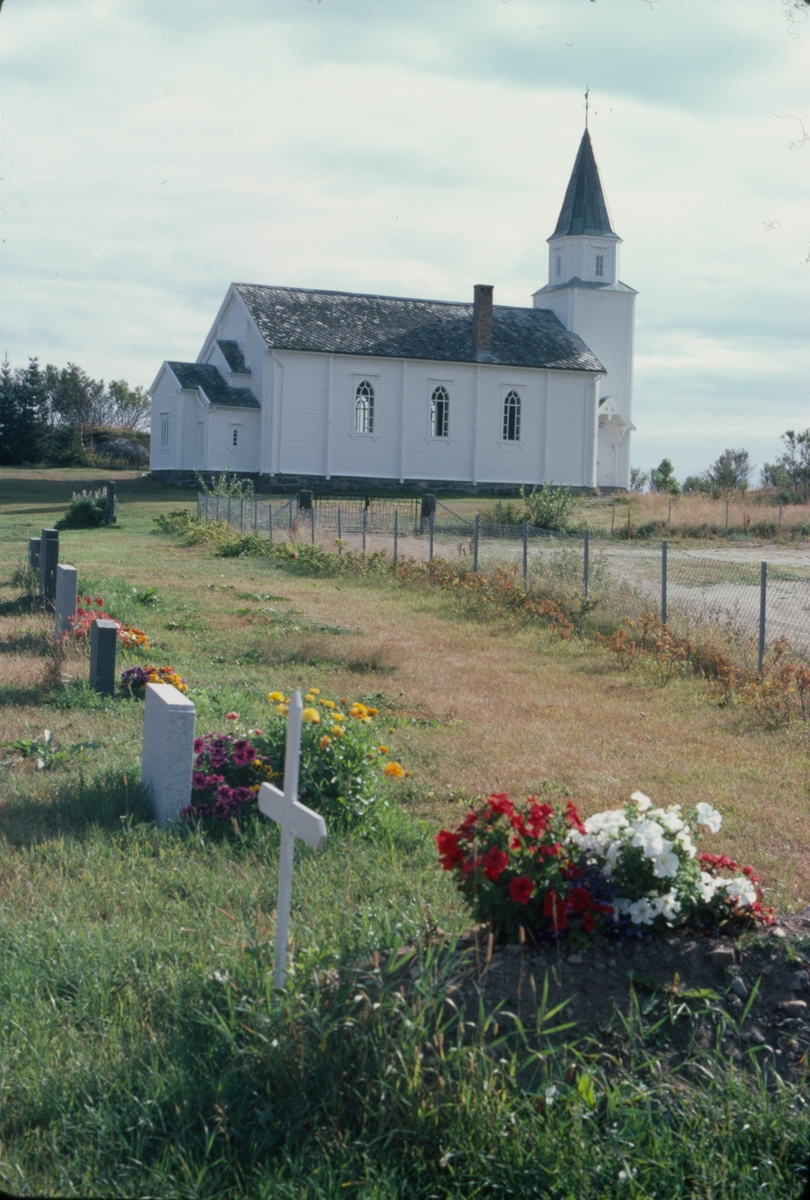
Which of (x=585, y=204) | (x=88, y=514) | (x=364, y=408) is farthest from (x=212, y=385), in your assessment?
(x=585, y=204)

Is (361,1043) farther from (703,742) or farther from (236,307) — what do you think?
(236,307)

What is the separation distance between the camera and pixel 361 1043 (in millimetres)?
3148

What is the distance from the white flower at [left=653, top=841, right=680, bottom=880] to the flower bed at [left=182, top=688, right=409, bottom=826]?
1.99 metres

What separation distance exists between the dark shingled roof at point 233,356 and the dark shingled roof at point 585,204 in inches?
621

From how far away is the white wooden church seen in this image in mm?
45031

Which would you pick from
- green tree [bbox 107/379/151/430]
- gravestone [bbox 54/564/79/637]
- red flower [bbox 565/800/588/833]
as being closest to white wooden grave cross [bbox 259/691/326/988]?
red flower [bbox 565/800/588/833]

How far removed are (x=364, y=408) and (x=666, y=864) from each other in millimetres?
43478

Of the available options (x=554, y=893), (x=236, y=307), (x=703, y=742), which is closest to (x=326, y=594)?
(x=703, y=742)

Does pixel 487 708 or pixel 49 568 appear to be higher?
pixel 49 568

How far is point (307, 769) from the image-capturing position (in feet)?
19.2

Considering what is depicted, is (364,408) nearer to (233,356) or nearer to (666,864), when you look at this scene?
(233,356)

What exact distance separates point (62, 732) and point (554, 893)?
5.06 meters

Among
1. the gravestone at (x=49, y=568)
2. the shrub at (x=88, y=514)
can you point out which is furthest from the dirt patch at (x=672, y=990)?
the shrub at (x=88, y=514)

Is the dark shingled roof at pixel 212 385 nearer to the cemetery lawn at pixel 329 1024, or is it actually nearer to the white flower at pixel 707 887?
the cemetery lawn at pixel 329 1024
